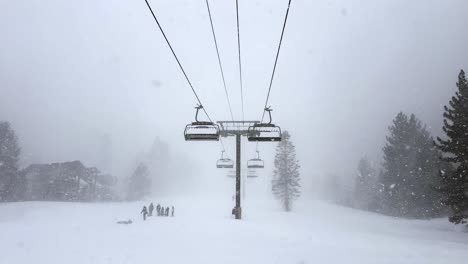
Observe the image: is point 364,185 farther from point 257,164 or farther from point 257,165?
point 257,165

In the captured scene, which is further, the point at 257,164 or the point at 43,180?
the point at 43,180

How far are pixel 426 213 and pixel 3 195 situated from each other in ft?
202

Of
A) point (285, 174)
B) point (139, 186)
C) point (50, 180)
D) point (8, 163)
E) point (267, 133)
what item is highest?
point (8, 163)

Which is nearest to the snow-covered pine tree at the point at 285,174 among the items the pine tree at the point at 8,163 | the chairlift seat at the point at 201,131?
the chairlift seat at the point at 201,131

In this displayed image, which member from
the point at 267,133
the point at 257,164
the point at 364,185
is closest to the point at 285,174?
the point at 257,164

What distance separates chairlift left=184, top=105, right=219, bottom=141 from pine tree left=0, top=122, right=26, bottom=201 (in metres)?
45.3

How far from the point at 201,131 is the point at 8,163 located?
46624 mm

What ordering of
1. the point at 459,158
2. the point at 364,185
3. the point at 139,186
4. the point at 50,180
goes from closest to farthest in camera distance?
the point at 459,158 < the point at 50,180 < the point at 139,186 < the point at 364,185

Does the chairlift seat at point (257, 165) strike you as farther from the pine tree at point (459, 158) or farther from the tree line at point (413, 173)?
the tree line at point (413, 173)

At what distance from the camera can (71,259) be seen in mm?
10914

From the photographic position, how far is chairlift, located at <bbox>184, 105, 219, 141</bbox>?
15.9 meters

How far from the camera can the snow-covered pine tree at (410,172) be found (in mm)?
44531

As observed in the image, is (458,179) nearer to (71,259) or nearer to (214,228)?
(214,228)

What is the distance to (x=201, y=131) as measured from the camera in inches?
637
